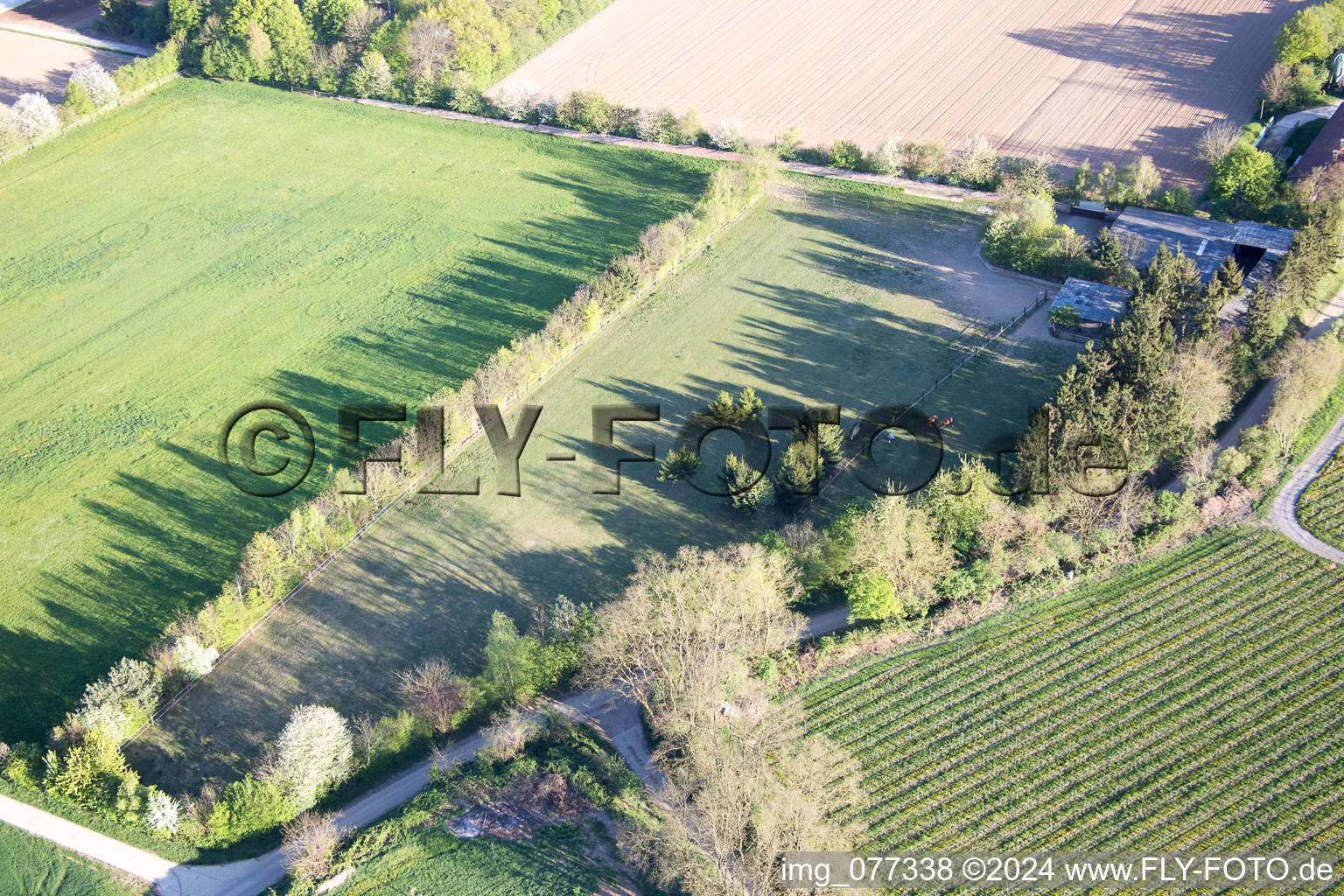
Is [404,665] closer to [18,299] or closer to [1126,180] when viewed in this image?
[18,299]

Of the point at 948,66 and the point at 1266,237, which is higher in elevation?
the point at 948,66

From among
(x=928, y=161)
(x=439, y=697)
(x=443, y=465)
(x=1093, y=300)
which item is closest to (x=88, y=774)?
(x=439, y=697)

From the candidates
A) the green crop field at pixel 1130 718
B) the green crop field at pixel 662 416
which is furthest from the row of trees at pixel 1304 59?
the green crop field at pixel 1130 718

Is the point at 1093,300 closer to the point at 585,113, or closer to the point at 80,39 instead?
the point at 585,113

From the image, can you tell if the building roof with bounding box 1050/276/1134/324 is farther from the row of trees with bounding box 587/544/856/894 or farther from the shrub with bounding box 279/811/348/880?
the shrub with bounding box 279/811/348/880

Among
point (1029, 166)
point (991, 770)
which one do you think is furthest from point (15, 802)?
point (1029, 166)

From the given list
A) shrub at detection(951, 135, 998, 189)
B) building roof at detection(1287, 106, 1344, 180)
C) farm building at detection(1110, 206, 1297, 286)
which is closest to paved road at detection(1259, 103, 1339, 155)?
building roof at detection(1287, 106, 1344, 180)
